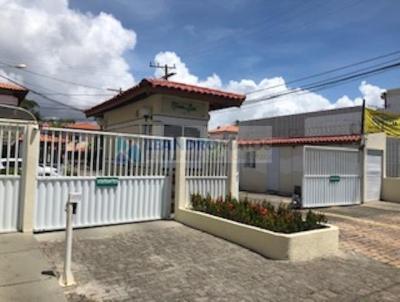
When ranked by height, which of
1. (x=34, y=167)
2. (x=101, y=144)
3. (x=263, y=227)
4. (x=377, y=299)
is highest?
(x=101, y=144)

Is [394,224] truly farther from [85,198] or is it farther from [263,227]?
[85,198]

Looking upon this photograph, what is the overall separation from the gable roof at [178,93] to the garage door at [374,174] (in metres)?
8.12

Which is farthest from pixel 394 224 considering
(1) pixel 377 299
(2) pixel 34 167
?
(2) pixel 34 167

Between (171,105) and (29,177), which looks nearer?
(29,177)

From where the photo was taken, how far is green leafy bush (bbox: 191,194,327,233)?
23.8ft

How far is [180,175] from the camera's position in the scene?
9.26 m

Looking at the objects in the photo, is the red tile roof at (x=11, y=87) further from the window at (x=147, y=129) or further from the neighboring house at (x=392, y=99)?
the neighboring house at (x=392, y=99)

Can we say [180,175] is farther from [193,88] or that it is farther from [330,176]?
[330,176]

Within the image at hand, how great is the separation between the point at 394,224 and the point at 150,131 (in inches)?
302

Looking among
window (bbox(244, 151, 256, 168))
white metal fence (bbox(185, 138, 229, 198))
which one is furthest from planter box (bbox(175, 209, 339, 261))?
window (bbox(244, 151, 256, 168))

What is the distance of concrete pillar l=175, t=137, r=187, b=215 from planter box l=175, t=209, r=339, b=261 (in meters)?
1.24

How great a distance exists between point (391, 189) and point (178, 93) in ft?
38.2

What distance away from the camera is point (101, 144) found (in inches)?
322

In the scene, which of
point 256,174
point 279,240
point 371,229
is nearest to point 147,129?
point 279,240
